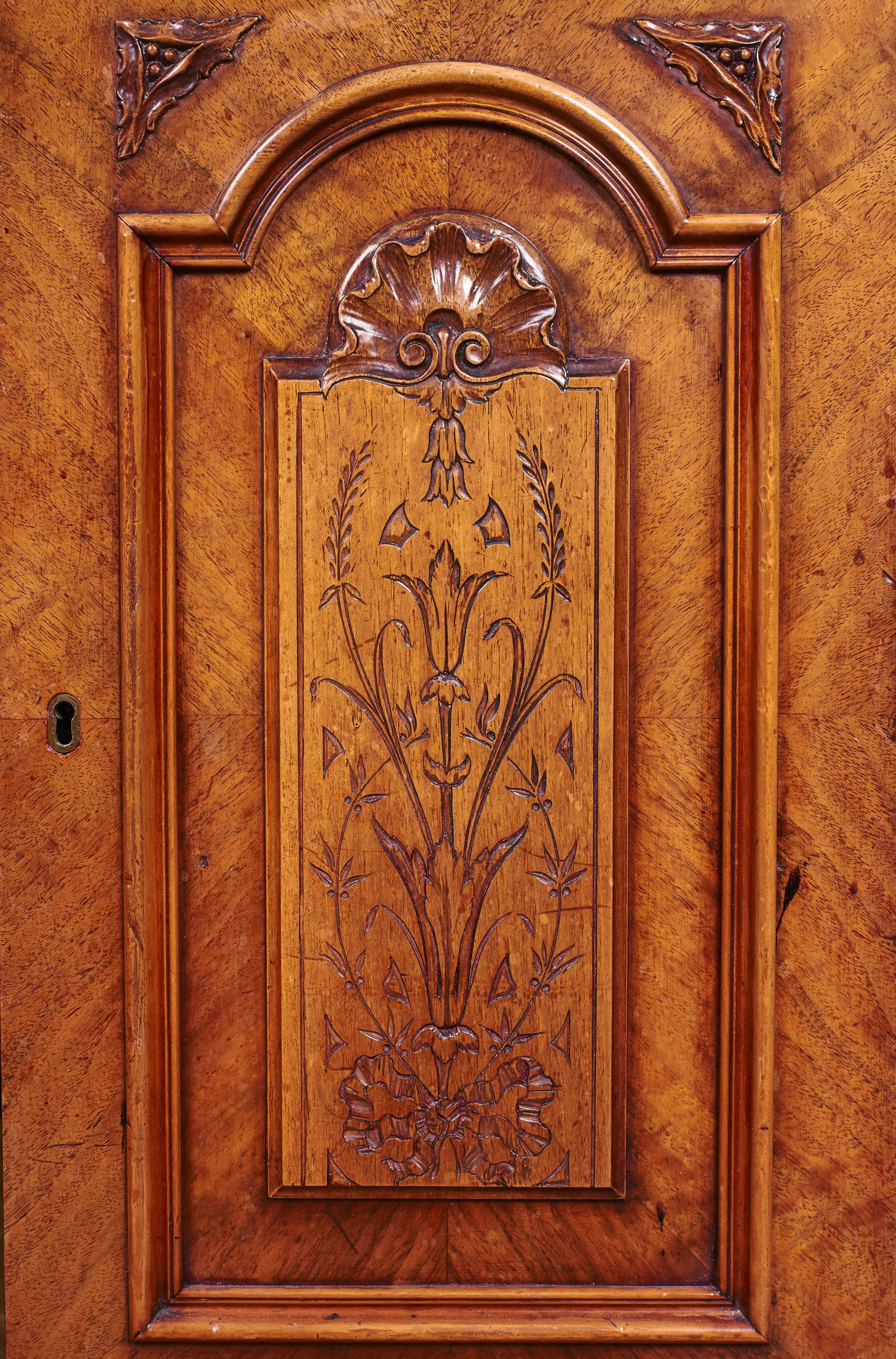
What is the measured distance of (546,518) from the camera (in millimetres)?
678

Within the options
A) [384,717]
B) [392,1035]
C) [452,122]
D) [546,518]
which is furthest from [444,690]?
[452,122]

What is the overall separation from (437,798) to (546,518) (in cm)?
23

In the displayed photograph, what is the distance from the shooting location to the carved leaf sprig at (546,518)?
67 cm

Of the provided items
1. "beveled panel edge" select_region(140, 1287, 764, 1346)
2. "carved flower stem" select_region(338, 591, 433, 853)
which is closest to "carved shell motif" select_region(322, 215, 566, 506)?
"carved flower stem" select_region(338, 591, 433, 853)

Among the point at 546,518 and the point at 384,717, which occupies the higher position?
the point at 546,518

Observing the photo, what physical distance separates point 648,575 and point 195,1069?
0.53 metres

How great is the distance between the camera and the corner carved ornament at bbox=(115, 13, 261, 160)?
2.18ft

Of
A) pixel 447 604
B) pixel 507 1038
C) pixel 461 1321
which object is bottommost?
pixel 461 1321

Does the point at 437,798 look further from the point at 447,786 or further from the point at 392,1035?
the point at 392,1035

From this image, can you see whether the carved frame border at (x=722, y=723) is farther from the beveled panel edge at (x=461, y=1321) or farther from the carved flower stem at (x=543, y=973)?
the carved flower stem at (x=543, y=973)

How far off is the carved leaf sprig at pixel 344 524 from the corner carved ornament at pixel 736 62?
1.22 ft

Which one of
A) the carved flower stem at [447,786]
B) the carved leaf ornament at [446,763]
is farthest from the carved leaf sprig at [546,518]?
the carved flower stem at [447,786]

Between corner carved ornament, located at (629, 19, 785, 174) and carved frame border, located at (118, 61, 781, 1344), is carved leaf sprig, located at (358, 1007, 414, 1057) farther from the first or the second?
corner carved ornament, located at (629, 19, 785, 174)

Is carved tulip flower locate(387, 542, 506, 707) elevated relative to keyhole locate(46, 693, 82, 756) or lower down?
elevated
